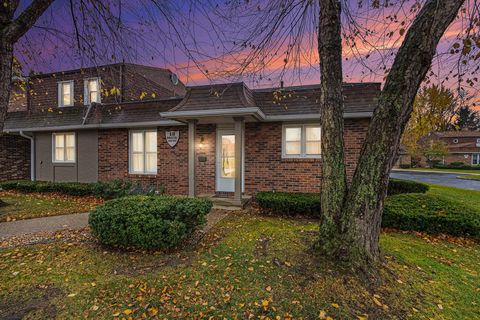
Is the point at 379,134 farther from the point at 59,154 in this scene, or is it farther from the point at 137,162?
the point at 59,154

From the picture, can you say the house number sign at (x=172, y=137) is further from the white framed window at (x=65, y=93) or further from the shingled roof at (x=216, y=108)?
the white framed window at (x=65, y=93)

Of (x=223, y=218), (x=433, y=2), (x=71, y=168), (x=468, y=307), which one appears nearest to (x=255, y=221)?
(x=223, y=218)

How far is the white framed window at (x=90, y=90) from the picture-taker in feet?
39.9

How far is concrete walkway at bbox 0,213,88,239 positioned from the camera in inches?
223

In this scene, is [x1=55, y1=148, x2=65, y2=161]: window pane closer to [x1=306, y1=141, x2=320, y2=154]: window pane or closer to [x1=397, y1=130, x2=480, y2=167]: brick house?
[x1=306, y1=141, x2=320, y2=154]: window pane

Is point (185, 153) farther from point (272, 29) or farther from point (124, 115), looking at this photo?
point (272, 29)

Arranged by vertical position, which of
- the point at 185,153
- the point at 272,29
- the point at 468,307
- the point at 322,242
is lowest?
the point at 468,307

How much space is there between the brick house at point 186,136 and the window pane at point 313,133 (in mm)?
36

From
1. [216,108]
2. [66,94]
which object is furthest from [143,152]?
[66,94]

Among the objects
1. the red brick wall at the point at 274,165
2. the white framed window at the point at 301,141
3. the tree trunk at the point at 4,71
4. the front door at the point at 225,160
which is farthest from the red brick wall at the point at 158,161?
the tree trunk at the point at 4,71

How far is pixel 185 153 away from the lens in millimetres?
9789

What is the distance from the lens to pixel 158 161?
1010 cm

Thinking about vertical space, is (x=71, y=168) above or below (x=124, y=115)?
below

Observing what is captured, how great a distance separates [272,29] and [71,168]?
11.6 meters
